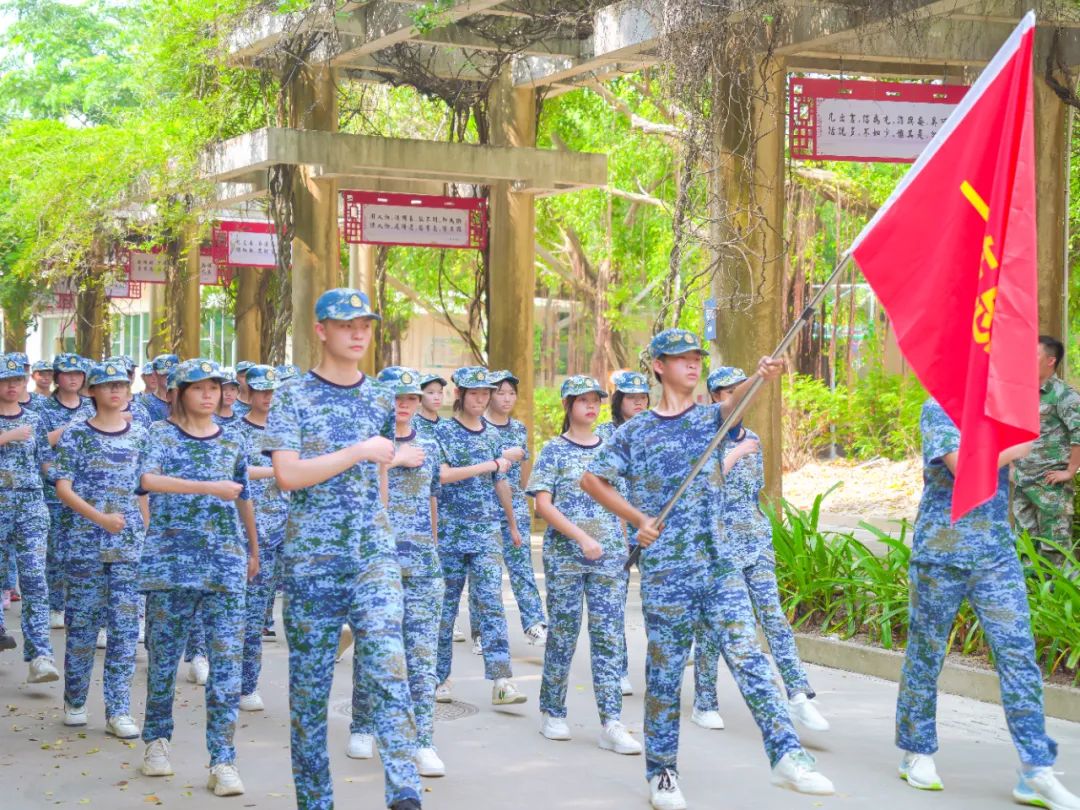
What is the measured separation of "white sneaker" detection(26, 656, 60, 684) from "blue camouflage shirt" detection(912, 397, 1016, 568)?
5558mm

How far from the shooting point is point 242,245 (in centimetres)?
2416

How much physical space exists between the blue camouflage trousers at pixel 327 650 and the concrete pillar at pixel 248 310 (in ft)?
72.0

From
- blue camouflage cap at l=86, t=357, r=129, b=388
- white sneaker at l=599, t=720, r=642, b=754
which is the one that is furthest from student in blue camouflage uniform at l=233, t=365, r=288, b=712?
white sneaker at l=599, t=720, r=642, b=754

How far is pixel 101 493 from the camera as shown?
347 inches

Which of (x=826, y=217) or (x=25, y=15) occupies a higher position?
(x=25, y=15)

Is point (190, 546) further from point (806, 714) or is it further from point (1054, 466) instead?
point (1054, 466)

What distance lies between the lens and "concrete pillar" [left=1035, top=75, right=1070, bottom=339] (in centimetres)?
1249

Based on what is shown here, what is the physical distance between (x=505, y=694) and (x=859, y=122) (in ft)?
19.2

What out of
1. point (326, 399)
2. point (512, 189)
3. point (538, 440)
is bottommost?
point (538, 440)

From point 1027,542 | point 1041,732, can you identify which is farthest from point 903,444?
point 1041,732

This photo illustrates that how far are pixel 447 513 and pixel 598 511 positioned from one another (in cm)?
115

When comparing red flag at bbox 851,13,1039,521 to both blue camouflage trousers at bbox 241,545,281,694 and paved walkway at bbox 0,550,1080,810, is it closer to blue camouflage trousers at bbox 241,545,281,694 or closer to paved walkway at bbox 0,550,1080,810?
paved walkway at bbox 0,550,1080,810

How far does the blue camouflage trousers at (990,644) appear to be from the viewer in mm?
6641

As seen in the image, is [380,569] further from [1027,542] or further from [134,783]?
[1027,542]
